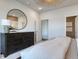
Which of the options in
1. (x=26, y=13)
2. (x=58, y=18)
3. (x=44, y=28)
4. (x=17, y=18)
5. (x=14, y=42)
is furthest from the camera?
(x=44, y=28)

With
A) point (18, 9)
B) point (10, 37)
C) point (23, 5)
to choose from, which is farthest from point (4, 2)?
point (10, 37)

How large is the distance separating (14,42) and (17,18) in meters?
1.53

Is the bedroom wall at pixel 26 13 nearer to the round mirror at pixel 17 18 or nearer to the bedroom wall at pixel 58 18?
the round mirror at pixel 17 18

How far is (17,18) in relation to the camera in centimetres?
486

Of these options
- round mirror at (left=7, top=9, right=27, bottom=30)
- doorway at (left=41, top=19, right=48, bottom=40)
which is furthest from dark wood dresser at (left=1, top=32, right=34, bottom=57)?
doorway at (left=41, top=19, right=48, bottom=40)

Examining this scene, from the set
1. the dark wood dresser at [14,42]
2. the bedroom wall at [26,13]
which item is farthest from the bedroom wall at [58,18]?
the dark wood dresser at [14,42]

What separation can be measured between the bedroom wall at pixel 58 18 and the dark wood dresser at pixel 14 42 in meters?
2.33

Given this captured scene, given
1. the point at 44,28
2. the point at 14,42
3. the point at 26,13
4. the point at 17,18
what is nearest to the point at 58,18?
the point at 44,28

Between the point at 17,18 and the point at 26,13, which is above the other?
the point at 26,13

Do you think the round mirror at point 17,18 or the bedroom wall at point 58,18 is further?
the bedroom wall at point 58,18

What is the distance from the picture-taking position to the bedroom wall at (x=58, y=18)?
5.90m

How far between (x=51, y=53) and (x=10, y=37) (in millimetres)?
2834

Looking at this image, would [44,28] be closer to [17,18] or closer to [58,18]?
[58,18]

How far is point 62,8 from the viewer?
6215 mm
